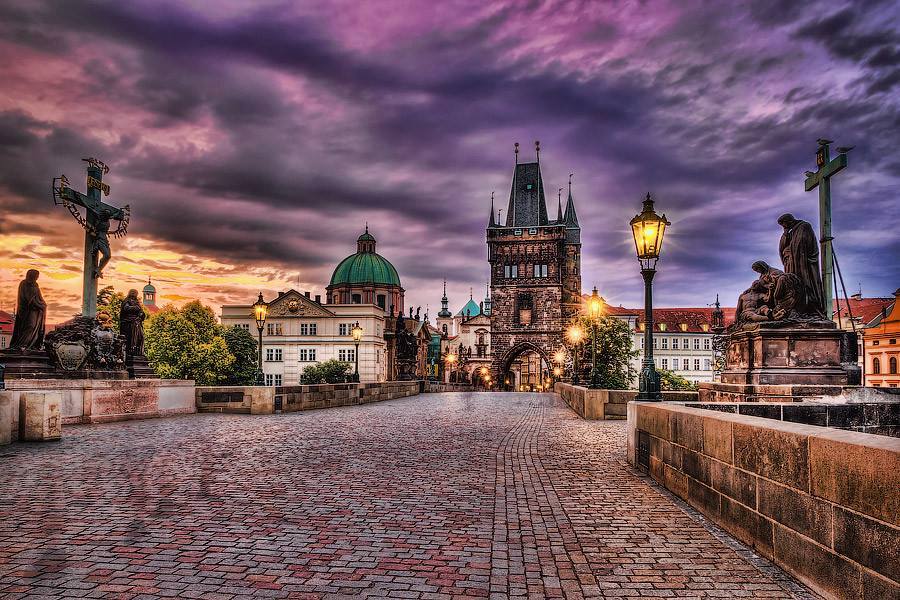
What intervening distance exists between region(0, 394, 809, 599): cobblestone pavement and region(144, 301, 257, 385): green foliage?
5047 cm

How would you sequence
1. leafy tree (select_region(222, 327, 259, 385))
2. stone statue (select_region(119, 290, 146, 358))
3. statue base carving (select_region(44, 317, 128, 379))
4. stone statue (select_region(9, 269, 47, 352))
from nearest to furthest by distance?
stone statue (select_region(9, 269, 47, 352)) < statue base carving (select_region(44, 317, 128, 379)) < stone statue (select_region(119, 290, 146, 358)) < leafy tree (select_region(222, 327, 259, 385))

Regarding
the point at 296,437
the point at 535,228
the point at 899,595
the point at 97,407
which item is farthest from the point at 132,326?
the point at 535,228

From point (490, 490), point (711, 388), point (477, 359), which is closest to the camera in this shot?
point (490, 490)

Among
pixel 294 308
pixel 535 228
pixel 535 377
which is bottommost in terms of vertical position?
pixel 535 377

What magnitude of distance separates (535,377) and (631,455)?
90.7 meters

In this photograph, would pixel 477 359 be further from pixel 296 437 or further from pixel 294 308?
pixel 296 437

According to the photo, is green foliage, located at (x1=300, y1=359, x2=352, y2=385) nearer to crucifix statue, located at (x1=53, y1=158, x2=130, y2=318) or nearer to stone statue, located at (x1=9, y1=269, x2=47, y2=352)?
crucifix statue, located at (x1=53, y1=158, x2=130, y2=318)

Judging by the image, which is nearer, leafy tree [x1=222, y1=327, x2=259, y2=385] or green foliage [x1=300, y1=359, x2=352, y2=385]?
leafy tree [x1=222, y1=327, x2=259, y2=385]

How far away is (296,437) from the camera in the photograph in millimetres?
13227

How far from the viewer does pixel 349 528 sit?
5.73 metres

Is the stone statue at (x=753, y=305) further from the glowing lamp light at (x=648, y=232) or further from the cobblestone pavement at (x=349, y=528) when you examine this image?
the cobblestone pavement at (x=349, y=528)

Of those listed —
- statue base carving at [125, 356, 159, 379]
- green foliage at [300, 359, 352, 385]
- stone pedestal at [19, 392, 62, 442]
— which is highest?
statue base carving at [125, 356, 159, 379]

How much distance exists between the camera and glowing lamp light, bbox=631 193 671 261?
10859mm

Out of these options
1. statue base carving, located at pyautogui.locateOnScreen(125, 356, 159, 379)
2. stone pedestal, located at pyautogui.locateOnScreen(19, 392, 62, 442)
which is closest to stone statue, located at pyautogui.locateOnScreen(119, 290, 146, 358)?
statue base carving, located at pyautogui.locateOnScreen(125, 356, 159, 379)
